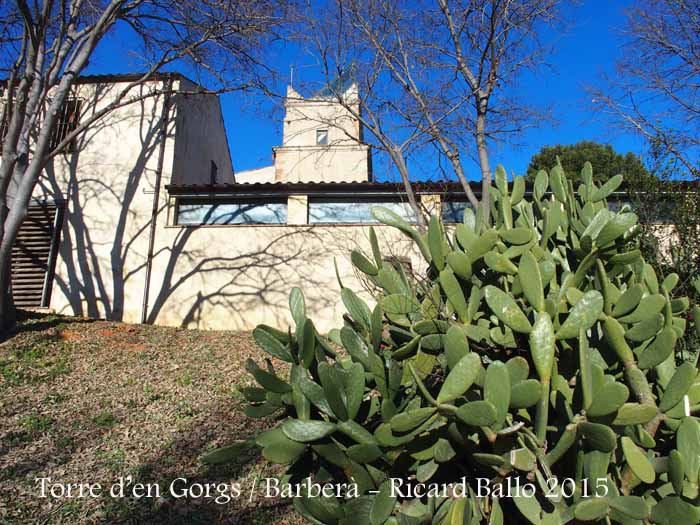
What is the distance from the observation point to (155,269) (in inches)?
394

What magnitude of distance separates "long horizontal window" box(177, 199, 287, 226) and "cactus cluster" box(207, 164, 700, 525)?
8.51 m

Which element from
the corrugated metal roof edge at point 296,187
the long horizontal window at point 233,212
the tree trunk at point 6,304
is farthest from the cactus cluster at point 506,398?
the long horizontal window at point 233,212

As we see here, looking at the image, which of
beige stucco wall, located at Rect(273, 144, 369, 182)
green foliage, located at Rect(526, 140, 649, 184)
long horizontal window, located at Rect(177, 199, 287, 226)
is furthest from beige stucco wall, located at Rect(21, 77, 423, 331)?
green foliage, located at Rect(526, 140, 649, 184)

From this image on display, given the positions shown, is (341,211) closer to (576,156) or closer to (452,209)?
(452,209)

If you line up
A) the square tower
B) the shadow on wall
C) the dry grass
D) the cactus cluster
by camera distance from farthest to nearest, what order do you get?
the square tower
the shadow on wall
the dry grass
the cactus cluster

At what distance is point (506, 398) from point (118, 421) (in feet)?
15.6

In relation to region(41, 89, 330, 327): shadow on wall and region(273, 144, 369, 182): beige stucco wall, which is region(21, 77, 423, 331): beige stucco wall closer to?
region(41, 89, 330, 327): shadow on wall

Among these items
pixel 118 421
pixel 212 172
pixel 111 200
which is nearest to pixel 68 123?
pixel 111 200

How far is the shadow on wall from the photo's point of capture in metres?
9.85

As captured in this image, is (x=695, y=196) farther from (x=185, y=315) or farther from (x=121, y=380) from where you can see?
(x=185, y=315)

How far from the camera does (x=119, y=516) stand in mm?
3342

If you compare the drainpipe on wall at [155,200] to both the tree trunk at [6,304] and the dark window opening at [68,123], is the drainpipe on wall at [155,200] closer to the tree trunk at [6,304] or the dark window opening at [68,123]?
the dark window opening at [68,123]

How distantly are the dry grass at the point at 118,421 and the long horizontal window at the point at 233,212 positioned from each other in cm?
300

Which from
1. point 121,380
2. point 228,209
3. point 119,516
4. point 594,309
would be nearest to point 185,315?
point 228,209
